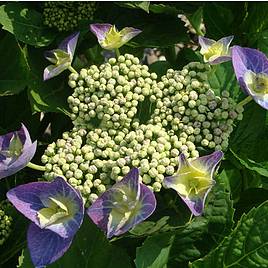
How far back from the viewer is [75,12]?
4.28 feet

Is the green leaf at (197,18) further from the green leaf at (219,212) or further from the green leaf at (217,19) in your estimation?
the green leaf at (219,212)

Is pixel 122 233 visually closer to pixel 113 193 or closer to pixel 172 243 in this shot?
pixel 113 193

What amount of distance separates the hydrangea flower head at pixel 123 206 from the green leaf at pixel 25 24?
435 mm

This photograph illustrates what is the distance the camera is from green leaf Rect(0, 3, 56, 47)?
1278mm

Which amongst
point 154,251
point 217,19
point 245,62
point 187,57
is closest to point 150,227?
point 154,251

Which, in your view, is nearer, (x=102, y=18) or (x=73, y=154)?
(x=73, y=154)

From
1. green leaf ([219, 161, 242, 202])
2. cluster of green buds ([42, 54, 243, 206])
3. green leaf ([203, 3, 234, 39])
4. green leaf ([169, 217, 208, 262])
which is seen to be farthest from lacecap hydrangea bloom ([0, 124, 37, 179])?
green leaf ([203, 3, 234, 39])

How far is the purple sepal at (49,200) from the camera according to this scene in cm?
95

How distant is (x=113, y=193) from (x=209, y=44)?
32 centimetres

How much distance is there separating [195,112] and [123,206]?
0.17 metres

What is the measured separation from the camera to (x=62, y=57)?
3.79 ft

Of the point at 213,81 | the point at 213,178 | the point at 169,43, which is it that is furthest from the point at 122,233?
the point at 169,43

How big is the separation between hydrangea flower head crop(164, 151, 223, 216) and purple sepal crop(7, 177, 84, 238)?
0.12 metres

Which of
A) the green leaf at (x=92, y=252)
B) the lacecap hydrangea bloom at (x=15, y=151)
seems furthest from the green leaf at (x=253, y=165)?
the lacecap hydrangea bloom at (x=15, y=151)
